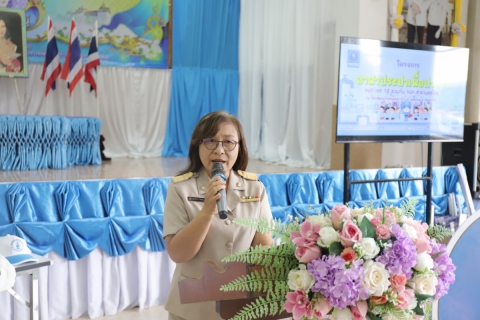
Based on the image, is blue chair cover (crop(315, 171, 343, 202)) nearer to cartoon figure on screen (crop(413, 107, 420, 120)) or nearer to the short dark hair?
cartoon figure on screen (crop(413, 107, 420, 120))

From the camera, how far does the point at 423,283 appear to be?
3.08ft

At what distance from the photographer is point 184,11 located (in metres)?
8.09

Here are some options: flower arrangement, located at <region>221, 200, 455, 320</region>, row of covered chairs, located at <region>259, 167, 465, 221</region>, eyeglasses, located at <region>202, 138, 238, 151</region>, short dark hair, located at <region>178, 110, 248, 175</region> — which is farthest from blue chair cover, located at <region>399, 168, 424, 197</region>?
flower arrangement, located at <region>221, 200, 455, 320</region>

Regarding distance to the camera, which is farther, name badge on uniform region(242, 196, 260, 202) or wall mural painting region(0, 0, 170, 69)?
wall mural painting region(0, 0, 170, 69)

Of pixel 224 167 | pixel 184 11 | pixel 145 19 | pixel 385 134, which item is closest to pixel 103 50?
pixel 145 19

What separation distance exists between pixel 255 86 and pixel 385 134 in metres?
4.24

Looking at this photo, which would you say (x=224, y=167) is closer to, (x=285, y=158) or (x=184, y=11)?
(x=285, y=158)

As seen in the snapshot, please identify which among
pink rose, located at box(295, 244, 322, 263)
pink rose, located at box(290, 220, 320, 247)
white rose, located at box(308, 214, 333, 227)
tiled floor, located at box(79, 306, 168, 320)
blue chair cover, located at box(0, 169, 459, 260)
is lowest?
tiled floor, located at box(79, 306, 168, 320)

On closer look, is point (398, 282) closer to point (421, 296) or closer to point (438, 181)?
point (421, 296)

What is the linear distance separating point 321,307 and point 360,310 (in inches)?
2.6

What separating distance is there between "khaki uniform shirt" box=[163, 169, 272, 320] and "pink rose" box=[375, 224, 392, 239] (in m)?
0.60

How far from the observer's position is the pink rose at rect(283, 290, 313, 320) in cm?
90

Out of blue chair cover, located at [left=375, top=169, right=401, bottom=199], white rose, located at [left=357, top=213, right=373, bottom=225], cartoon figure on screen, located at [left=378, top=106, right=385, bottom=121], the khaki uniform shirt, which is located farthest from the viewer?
blue chair cover, located at [left=375, top=169, right=401, bottom=199]

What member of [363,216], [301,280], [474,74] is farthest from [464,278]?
[474,74]
